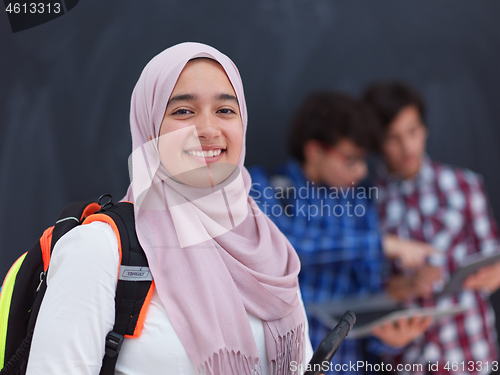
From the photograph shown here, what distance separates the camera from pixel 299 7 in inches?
84.6

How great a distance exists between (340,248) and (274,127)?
683 mm

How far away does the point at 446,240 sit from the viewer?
6.75ft

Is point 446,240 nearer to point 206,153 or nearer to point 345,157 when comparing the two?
point 345,157

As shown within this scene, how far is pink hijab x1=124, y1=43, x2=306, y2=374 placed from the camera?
84 cm

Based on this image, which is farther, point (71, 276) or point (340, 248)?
point (340, 248)

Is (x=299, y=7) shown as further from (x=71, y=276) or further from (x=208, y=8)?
(x=71, y=276)

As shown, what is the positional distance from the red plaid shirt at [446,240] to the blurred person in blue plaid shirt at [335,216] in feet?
0.31

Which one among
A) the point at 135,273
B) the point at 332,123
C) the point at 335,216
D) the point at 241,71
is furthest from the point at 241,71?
the point at 135,273

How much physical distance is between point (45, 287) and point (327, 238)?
4.00 feet

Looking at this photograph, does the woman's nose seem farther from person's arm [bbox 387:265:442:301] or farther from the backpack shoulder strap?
person's arm [bbox 387:265:442:301]

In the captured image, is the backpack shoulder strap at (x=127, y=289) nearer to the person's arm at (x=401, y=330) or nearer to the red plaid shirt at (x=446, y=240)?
the person's arm at (x=401, y=330)

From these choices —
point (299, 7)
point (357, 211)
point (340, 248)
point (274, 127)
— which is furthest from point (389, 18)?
point (340, 248)

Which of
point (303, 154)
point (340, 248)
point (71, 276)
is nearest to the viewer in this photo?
point (71, 276)

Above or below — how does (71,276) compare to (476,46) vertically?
below
